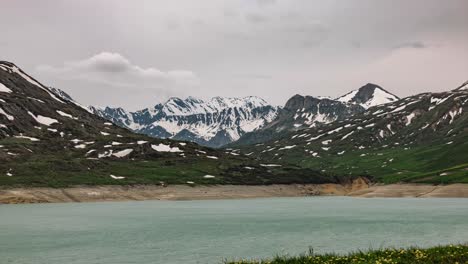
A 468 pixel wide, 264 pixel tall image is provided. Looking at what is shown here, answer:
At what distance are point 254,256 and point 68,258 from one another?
65.7ft

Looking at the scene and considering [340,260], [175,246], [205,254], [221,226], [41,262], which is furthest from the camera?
[221,226]

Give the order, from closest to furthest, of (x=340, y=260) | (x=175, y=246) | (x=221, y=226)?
(x=340, y=260)
(x=175, y=246)
(x=221, y=226)

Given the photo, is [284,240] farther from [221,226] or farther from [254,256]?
[221,226]

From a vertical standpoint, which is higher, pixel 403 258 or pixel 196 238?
pixel 403 258

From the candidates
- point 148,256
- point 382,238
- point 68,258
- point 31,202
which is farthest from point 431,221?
point 31,202

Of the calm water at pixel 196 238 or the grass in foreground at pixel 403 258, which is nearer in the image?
the grass in foreground at pixel 403 258

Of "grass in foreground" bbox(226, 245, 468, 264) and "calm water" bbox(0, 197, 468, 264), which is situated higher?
"grass in foreground" bbox(226, 245, 468, 264)

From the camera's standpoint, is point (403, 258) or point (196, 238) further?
point (196, 238)

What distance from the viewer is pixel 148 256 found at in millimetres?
59406

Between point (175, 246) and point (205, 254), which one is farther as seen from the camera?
point (175, 246)

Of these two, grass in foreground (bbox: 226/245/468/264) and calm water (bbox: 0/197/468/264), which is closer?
grass in foreground (bbox: 226/245/468/264)

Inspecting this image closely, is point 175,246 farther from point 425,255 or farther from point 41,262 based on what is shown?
point 425,255

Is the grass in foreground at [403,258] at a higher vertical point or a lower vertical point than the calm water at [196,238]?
higher

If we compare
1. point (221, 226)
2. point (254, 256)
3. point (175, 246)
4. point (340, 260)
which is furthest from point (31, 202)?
point (340, 260)
